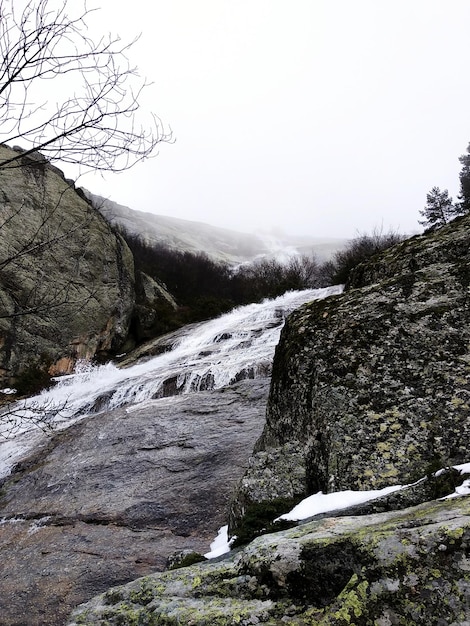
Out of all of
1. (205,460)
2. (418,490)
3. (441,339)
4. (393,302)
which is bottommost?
(205,460)

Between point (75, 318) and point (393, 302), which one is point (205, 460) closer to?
point (393, 302)

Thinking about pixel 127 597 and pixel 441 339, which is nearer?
pixel 127 597

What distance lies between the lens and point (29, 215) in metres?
18.3

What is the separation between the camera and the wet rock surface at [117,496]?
3.92 metres

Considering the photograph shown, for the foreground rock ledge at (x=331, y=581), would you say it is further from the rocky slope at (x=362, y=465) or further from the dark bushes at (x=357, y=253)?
the dark bushes at (x=357, y=253)

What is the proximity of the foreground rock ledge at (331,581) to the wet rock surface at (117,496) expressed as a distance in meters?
2.13

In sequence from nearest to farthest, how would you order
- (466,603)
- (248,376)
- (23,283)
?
(466,603) → (248,376) → (23,283)

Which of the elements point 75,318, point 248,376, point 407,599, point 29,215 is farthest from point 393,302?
point 29,215

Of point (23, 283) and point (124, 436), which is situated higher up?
point (23, 283)

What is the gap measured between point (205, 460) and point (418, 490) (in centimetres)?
426

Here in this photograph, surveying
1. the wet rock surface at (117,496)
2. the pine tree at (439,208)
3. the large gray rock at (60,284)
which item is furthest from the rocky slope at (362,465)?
the pine tree at (439,208)

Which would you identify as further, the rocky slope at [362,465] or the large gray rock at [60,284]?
the large gray rock at [60,284]

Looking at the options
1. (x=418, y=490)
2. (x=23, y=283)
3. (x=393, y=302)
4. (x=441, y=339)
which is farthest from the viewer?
(x=23, y=283)

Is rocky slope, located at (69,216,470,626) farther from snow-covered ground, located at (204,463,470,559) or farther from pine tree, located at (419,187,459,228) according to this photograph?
pine tree, located at (419,187,459,228)
